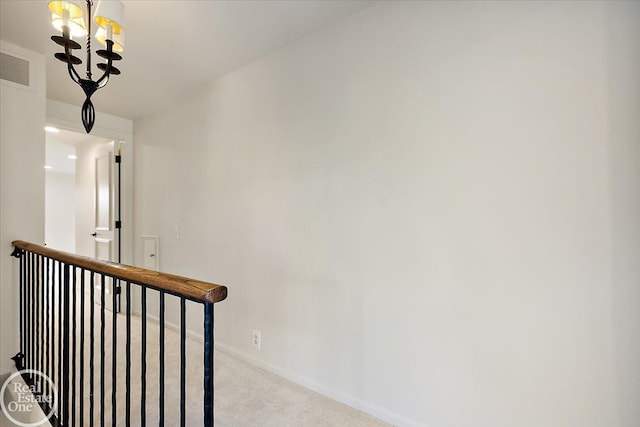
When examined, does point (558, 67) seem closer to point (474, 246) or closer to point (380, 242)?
point (474, 246)

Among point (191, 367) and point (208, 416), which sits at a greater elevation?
point (208, 416)

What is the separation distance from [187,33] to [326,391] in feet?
8.38

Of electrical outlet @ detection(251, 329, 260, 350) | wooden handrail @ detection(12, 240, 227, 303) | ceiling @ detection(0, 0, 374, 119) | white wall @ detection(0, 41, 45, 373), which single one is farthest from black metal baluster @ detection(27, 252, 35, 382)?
ceiling @ detection(0, 0, 374, 119)

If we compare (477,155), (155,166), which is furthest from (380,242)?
(155,166)

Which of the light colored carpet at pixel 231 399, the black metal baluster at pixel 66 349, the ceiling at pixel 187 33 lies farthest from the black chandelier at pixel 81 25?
the light colored carpet at pixel 231 399

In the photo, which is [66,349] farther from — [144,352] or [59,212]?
[59,212]

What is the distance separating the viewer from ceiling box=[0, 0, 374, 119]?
187cm

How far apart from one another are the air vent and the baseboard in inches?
103

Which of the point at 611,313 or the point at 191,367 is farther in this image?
the point at 191,367

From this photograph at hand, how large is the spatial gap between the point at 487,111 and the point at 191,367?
2.57 metres

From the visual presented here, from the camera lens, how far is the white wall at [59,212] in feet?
25.0

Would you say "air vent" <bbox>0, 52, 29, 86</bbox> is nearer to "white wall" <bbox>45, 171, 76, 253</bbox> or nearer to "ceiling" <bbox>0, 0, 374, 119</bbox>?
"ceiling" <bbox>0, 0, 374, 119</bbox>

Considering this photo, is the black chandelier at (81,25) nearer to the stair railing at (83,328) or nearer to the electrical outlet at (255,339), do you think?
the stair railing at (83,328)

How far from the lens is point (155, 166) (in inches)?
138
